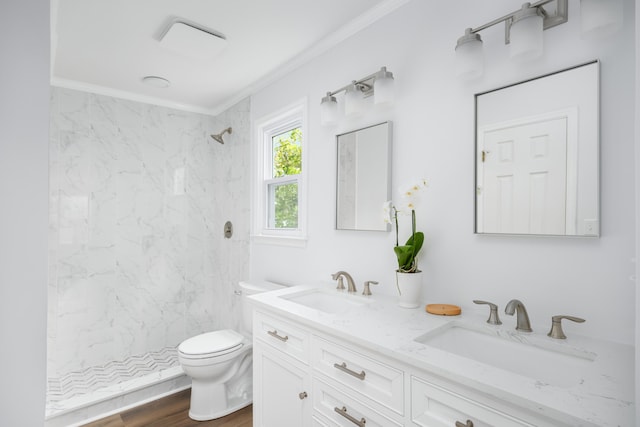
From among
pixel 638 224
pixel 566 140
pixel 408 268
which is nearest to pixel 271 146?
pixel 408 268

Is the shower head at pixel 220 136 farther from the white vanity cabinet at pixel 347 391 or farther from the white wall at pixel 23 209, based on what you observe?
the white wall at pixel 23 209

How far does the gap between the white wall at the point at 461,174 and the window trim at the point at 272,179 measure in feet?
0.25

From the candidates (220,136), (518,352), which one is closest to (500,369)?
(518,352)

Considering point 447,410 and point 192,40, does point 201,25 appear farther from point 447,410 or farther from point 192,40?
point 447,410

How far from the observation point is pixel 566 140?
118cm

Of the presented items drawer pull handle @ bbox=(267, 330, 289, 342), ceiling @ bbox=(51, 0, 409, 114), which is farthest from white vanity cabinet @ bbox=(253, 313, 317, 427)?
ceiling @ bbox=(51, 0, 409, 114)

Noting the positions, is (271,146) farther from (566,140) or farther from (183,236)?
(566,140)

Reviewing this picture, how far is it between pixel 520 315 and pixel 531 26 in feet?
3.46

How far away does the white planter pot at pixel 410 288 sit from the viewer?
1.51m

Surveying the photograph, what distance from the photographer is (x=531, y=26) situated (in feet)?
3.91

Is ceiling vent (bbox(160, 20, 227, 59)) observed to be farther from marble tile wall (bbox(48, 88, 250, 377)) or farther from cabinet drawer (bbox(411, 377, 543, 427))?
cabinet drawer (bbox(411, 377, 543, 427))

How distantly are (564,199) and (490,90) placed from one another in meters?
0.54

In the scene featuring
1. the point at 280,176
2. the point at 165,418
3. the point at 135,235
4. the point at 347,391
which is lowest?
the point at 165,418

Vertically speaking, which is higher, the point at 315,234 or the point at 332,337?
the point at 315,234
